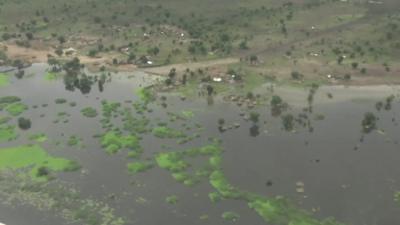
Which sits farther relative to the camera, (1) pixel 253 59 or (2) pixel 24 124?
(1) pixel 253 59

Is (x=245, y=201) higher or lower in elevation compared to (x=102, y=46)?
lower

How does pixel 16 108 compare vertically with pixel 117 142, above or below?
above

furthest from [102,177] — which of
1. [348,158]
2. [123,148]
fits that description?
[348,158]

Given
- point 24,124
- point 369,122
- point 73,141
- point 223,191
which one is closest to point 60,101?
point 24,124

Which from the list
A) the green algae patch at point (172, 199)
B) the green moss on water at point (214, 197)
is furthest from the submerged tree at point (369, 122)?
the green algae patch at point (172, 199)

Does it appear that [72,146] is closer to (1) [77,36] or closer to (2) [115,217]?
(2) [115,217]

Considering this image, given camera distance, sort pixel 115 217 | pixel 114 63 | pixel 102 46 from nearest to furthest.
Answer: pixel 115 217, pixel 114 63, pixel 102 46

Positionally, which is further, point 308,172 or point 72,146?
point 72,146

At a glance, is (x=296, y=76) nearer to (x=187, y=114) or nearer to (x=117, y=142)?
(x=187, y=114)
